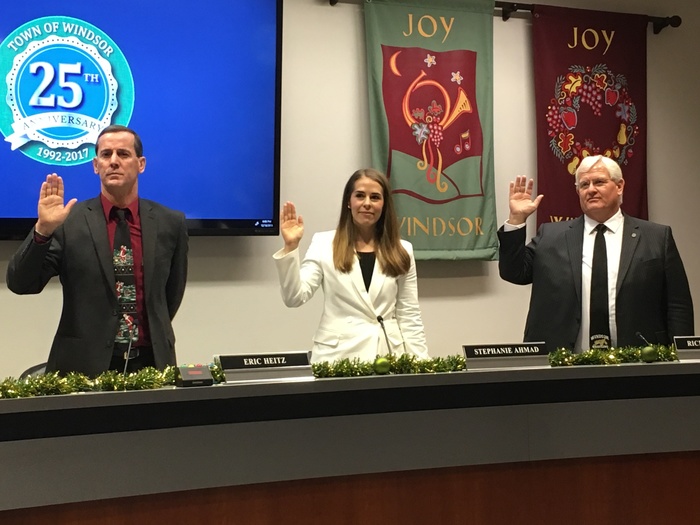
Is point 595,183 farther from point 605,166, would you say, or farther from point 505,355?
point 505,355

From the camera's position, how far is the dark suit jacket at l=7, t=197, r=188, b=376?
8.36 feet

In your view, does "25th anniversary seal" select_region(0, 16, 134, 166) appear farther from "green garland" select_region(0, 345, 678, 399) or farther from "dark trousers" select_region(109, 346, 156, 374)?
"green garland" select_region(0, 345, 678, 399)

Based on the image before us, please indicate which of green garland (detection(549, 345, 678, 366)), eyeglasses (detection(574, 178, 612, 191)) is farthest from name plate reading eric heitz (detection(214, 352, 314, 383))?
eyeglasses (detection(574, 178, 612, 191))

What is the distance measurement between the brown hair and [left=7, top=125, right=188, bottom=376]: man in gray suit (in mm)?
619

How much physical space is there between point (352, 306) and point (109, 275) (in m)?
0.84

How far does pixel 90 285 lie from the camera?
8.48 feet

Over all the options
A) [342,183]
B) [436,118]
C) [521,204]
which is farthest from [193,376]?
[436,118]

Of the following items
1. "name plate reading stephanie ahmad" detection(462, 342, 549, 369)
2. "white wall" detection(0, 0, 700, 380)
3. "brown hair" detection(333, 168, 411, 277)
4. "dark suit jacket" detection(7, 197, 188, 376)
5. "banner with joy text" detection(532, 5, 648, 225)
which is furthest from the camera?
"banner with joy text" detection(532, 5, 648, 225)

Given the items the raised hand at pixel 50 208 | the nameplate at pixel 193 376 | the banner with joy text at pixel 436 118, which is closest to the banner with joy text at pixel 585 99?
the banner with joy text at pixel 436 118

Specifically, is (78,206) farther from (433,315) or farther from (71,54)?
(433,315)

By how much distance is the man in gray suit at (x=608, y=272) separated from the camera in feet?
9.70

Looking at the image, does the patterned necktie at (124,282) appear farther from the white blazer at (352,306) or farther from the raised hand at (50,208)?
the white blazer at (352,306)

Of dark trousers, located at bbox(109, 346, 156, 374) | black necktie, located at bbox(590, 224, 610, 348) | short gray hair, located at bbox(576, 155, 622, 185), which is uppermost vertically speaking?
short gray hair, located at bbox(576, 155, 622, 185)

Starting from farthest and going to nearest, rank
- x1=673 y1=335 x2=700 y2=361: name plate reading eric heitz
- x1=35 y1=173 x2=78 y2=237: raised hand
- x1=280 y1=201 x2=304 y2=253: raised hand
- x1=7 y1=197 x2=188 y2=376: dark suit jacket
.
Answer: x1=280 y1=201 x2=304 y2=253: raised hand
x1=7 y1=197 x2=188 y2=376: dark suit jacket
x1=35 y1=173 x2=78 y2=237: raised hand
x1=673 y1=335 x2=700 y2=361: name plate reading eric heitz
